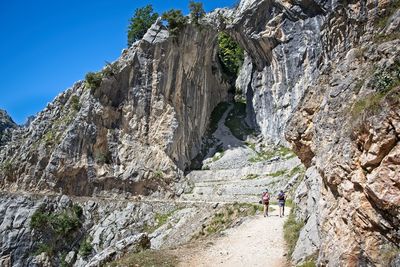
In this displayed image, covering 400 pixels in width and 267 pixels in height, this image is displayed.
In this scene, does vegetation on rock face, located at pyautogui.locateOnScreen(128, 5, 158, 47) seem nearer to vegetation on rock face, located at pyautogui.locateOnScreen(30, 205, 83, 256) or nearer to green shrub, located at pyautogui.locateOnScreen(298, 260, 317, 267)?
vegetation on rock face, located at pyautogui.locateOnScreen(30, 205, 83, 256)

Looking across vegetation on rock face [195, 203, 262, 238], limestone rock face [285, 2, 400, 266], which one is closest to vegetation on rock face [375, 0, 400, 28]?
limestone rock face [285, 2, 400, 266]

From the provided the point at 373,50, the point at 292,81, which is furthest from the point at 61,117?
the point at 373,50

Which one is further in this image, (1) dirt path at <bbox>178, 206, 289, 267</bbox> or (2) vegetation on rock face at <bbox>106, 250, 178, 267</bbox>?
(2) vegetation on rock face at <bbox>106, 250, 178, 267</bbox>

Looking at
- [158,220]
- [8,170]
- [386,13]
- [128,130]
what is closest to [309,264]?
[386,13]

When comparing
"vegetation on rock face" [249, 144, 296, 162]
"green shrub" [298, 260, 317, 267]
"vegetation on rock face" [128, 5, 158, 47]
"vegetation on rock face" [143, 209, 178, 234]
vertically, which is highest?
"vegetation on rock face" [128, 5, 158, 47]

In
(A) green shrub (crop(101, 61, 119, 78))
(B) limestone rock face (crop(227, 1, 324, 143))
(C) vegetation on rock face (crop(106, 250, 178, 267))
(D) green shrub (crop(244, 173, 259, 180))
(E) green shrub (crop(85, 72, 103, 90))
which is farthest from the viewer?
(A) green shrub (crop(101, 61, 119, 78))

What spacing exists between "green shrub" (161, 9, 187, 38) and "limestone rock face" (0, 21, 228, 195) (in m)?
0.53

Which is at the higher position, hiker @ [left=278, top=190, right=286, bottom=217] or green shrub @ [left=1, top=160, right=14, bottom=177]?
green shrub @ [left=1, top=160, right=14, bottom=177]

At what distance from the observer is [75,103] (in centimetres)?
3825

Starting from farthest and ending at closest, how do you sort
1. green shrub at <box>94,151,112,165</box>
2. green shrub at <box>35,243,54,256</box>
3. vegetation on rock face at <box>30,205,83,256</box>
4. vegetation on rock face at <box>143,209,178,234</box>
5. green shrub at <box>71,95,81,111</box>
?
green shrub at <box>71,95,81,111</box>, green shrub at <box>94,151,112,165</box>, vegetation on rock face at <box>30,205,83,256</box>, green shrub at <box>35,243,54,256</box>, vegetation on rock face at <box>143,209,178,234</box>

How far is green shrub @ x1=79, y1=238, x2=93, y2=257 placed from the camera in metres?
28.3

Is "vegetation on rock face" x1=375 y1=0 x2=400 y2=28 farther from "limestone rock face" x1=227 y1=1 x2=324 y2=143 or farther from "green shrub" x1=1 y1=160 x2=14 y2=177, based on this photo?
"green shrub" x1=1 y1=160 x2=14 y2=177

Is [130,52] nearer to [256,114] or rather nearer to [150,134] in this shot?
[150,134]

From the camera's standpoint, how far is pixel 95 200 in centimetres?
3359
